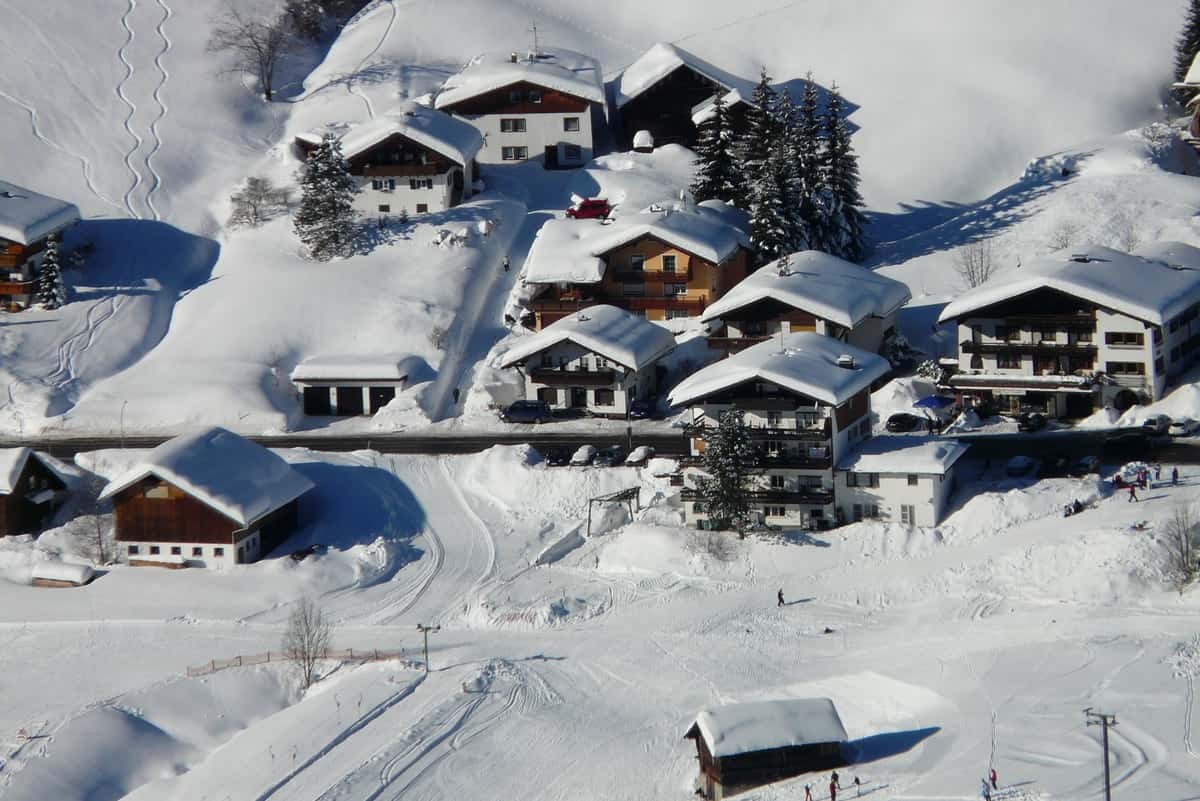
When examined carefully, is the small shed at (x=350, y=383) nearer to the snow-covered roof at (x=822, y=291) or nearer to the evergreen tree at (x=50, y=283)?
the snow-covered roof at (x=822, y=291)

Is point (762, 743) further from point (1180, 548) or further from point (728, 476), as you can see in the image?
point (728, 476)

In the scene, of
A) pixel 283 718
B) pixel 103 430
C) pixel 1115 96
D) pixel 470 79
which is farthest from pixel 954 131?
pixel 283 718

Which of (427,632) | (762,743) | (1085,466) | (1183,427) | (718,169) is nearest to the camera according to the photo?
(762,743)

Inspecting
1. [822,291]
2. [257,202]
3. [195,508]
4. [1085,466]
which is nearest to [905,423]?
[822,291]

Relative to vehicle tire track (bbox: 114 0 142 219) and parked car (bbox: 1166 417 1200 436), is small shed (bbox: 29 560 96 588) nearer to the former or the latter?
vehicle tire track (bbox: 114 0 142 219)

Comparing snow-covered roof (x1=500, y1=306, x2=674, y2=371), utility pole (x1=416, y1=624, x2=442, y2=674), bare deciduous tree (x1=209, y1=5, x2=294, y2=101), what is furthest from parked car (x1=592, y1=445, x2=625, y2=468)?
bare deciduous tree (x1=209, y1=5, x2=294, y2=101)

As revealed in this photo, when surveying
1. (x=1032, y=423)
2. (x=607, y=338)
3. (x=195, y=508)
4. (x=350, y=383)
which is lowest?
(x=195, y=508)

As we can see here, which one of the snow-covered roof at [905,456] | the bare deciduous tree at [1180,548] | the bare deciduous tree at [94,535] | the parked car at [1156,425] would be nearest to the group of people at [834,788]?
the bare deciduous tree at [1180,548]
